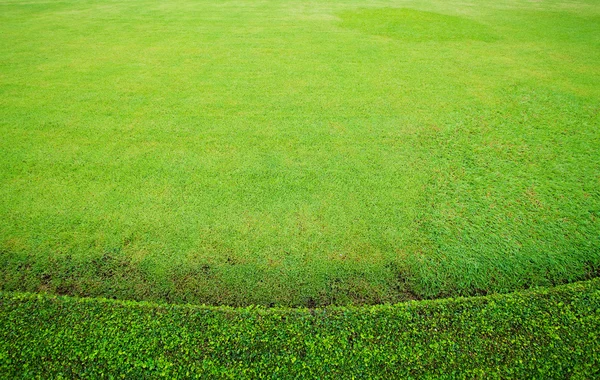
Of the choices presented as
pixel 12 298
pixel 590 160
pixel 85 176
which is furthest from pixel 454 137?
pixel 12 298

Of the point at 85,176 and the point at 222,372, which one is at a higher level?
the point at 85,176

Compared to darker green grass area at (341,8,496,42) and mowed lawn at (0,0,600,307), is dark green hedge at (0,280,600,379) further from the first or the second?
darker green grass area at (341,8,496,42)

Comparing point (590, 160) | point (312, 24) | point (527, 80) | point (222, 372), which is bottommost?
point (222, 372)

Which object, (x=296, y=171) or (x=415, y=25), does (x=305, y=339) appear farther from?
(x=415, y=25)

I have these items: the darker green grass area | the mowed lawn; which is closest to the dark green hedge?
the mowed lawn

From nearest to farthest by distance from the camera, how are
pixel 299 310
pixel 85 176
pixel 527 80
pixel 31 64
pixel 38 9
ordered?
pixel 299 310
pixel 85 176
pixel 527 80
pixel 31 64
pixel 38 9

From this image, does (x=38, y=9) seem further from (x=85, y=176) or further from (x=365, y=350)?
(x=365, y=350)

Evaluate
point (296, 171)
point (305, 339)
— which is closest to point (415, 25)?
point (296, 171)
